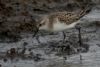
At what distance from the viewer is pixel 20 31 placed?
37.1 ft

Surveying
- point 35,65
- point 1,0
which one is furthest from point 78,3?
point 35,65

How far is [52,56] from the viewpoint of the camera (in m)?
9.96

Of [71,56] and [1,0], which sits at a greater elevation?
[1,0]

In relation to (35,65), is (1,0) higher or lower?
higher

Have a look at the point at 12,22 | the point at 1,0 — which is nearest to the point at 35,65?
the point at 12,22

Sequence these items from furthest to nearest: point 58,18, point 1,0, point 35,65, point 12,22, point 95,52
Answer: point 1,0
point 12,22
point 58,18
point 95,52
point 35,65

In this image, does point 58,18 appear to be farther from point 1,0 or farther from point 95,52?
point 1,0

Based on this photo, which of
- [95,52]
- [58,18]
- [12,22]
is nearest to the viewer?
[95,52]

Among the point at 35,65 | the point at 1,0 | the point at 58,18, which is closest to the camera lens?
the point at 35,65

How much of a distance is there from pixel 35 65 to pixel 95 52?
4.44ft

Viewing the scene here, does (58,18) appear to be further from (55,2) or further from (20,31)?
(55,2)

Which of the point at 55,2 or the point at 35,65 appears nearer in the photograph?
the point at 35,65

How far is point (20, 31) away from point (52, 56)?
62.8 inches

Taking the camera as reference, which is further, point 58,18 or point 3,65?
point 58,18
